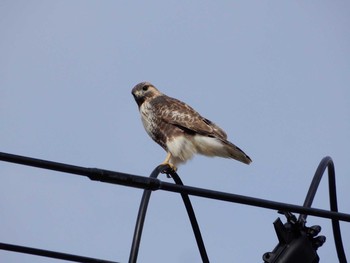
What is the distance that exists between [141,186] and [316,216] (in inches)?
37.0

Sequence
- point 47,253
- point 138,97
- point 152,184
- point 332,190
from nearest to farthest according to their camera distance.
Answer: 1. point 152,184
2. point 47,253
3. point 332,190
4. point 138,97

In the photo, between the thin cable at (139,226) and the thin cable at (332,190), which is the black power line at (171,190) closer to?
the thin cable at (139,226)

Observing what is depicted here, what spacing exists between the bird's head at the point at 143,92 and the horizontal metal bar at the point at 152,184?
606 centimetres

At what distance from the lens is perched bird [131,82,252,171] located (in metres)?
7.98

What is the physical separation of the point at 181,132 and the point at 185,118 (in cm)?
29

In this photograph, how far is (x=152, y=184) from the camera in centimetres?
321

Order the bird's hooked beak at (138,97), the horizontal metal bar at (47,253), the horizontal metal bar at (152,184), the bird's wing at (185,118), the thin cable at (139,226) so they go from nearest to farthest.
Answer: the horizontal metal bar at (152,184) → the thin cable at (139,226) → the horizontal metal bar at (47,253) → the bird's wing at (185,118) → the bird's hooked beak at (138,97)

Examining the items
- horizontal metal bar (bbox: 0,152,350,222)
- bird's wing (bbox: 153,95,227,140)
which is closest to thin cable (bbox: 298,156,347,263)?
horizontal metal bar (bbox: 0,152,350,222)

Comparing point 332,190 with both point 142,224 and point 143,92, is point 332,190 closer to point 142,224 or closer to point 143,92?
point 142,224

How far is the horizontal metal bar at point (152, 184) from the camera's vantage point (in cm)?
291

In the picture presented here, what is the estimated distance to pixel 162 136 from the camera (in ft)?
27.5

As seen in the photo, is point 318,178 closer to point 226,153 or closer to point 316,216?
point 316,216

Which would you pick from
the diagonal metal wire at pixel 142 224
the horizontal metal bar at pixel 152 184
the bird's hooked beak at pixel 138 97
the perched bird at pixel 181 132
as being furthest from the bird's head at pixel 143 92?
the horizontal metal bar at pixel 152 184

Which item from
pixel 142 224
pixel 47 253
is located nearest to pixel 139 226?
pixel 142 224
